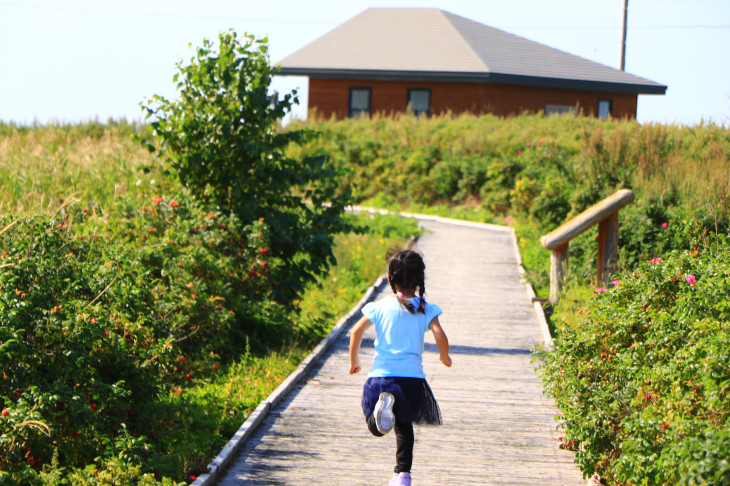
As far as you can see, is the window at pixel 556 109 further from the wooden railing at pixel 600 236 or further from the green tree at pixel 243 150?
the green tree at pixel 243 150

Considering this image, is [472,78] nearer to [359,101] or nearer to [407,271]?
[359,101]

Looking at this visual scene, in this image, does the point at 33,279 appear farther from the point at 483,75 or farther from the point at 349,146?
the point at 483,75

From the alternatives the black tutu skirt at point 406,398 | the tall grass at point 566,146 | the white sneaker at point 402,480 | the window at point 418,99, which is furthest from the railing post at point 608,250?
the window at point 418,99

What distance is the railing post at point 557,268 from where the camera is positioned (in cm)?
1145

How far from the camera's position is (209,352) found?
29.0 ft

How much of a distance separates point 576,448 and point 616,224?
20.2 feet

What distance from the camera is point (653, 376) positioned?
5.02 metres

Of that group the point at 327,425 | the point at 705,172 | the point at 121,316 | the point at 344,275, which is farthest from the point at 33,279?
the point at 705,172

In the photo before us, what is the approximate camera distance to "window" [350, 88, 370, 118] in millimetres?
34031

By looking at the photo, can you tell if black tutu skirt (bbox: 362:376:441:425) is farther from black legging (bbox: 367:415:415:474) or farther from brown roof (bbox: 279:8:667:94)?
brown roof (bbox: 279:8:667:94)

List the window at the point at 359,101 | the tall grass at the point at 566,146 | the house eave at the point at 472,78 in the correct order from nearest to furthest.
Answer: the tall grass at the point at 566,146, the house eave at the point at 472,78, the window at the point at 359,101

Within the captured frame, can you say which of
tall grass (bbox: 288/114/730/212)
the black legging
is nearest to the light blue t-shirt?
the black legging

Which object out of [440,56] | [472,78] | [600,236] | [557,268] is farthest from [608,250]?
[440,56]

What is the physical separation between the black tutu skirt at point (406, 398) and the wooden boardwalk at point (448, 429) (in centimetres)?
65
